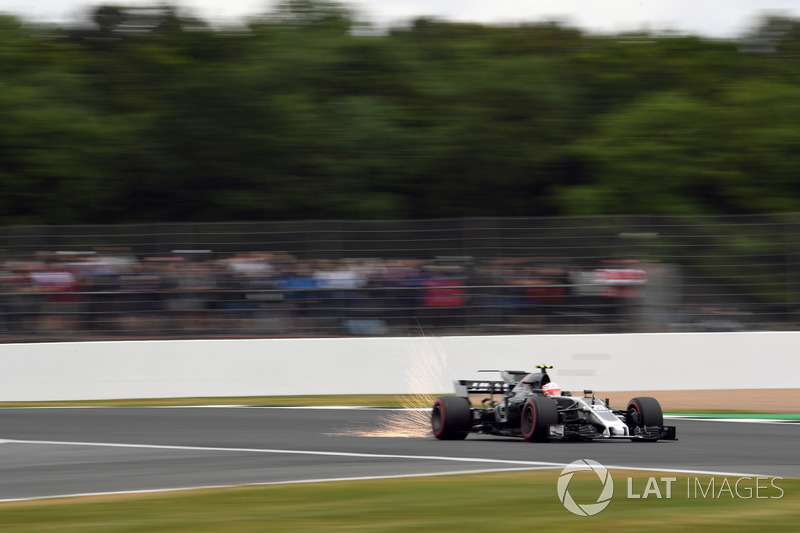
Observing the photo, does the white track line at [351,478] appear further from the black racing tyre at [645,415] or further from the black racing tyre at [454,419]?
the black racing tyre at [645,415]

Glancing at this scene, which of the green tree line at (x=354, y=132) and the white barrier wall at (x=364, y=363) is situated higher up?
the green tree line at (x=354, y=132)

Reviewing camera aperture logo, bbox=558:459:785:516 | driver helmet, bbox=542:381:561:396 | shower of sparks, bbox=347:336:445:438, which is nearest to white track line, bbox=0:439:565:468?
camera aperture logo, bbox=558:459:785:516

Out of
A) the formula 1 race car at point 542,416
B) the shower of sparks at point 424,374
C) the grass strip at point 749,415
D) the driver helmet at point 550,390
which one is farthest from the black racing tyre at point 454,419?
the grass strip at point 749,415

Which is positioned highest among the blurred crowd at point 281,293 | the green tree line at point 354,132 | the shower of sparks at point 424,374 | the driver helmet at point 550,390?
the green tree line at point 354,132

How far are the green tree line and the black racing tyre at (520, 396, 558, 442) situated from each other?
12.2 meters

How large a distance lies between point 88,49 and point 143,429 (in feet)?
53.8

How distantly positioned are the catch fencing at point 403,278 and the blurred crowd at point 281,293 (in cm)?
2

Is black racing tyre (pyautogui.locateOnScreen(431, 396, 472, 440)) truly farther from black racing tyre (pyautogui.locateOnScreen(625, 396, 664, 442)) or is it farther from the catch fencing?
the catch fencing

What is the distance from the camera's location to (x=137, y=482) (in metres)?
7.66

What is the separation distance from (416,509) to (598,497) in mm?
1139

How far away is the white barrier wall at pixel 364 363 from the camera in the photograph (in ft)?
48.8

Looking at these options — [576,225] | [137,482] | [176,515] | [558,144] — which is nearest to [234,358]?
[576,225]

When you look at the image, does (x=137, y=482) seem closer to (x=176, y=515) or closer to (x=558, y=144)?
(x=176, y=515)

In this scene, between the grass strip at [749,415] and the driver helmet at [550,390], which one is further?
the grass strip at [749,415]
